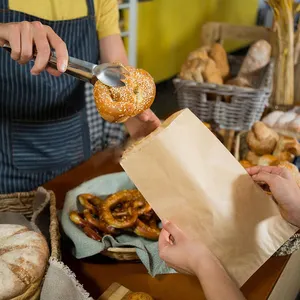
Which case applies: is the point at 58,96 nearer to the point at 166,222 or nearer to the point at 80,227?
the point at 80,227

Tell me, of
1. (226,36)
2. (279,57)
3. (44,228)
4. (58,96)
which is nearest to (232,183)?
(44,228)

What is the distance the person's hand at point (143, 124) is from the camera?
1.00m

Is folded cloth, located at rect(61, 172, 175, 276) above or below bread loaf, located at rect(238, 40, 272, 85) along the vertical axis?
below

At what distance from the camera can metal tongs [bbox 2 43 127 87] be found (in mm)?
756

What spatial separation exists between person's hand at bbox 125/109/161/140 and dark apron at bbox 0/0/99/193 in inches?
12.6

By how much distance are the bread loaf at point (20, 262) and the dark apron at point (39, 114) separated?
536mm

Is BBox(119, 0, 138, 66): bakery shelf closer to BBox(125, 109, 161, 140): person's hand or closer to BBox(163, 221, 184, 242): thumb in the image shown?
BBox(125, 109, 161, 140): person's hand

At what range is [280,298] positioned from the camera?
1.00 m

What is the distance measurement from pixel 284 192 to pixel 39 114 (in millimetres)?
791

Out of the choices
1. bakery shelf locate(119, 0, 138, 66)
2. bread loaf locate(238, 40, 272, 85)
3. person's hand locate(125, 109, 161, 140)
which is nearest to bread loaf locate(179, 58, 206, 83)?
bread loaf locate(238, 40, 272, 85)

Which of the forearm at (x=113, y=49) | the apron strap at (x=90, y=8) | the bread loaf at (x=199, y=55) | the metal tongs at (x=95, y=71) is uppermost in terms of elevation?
the apron strap at (x=90, y=8)

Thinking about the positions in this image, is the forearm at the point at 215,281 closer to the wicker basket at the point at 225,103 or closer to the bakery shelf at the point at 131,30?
the wicker basket at the point at 225,103

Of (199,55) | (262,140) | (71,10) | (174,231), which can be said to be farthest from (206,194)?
(199,55)

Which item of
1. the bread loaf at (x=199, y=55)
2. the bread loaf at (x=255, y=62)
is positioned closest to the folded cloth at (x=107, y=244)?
the bread loaf at (x=199, y=55)
